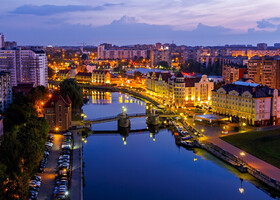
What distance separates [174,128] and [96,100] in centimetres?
1222

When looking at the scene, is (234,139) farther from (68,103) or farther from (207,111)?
(68,103)

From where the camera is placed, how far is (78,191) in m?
10.9

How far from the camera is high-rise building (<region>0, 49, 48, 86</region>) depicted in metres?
29.1

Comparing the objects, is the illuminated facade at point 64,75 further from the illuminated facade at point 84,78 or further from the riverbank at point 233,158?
the riverbank at point 233,158

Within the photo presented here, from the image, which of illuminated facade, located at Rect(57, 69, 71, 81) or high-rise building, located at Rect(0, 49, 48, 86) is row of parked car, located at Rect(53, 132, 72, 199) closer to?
high-rise building, located at Rect(0, 49, 48, 86)

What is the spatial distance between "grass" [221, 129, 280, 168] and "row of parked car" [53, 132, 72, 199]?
23.8ft

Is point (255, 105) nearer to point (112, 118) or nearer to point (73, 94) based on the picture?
point (112, 118)

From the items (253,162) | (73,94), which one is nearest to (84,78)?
(73,94)

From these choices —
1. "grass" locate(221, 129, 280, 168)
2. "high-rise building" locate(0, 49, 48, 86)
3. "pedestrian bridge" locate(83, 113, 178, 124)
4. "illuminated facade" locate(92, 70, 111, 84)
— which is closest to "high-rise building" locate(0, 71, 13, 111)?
"pedestrian bridge" locate(83, 113, 178, 124)

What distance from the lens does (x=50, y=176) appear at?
11820mm

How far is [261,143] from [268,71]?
13583 millimetres

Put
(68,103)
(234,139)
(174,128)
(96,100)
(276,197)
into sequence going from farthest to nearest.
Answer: (96,100), (174,128), (68,103), (234,139), (276,197)

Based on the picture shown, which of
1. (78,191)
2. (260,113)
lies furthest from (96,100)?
(78,191)

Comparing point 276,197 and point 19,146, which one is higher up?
point 19,146
